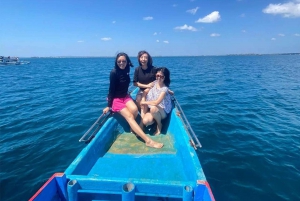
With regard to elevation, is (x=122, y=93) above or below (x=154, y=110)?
above

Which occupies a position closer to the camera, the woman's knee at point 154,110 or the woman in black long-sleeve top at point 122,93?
the woman in black long-sleeve top at point 122,93

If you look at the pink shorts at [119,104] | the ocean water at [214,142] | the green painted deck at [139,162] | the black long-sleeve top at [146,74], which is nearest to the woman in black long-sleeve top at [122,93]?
the pink shorts at [119,104]

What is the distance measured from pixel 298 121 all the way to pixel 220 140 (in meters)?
5.21

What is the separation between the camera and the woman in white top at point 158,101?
5578 mm

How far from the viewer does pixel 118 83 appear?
5824 mm

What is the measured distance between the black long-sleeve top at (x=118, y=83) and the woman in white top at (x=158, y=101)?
0.78 meters

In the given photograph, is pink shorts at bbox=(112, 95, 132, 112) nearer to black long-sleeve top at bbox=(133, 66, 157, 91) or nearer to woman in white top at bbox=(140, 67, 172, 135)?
woman in white top at bbox=(140, 67, 172, 135)

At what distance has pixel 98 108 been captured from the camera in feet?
40.8

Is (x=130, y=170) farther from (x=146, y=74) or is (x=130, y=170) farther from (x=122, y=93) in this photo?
(x=146, y=74)

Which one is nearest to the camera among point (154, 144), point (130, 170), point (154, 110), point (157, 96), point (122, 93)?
point (130, 170)

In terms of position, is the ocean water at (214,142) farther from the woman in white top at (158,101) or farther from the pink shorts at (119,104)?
the pink shorts at (119,104)

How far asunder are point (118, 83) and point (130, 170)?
2.72 metres

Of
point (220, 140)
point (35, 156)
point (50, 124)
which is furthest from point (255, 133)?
point (50, 124)

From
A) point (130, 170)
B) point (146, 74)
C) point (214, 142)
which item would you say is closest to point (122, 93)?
point (146, 74)
